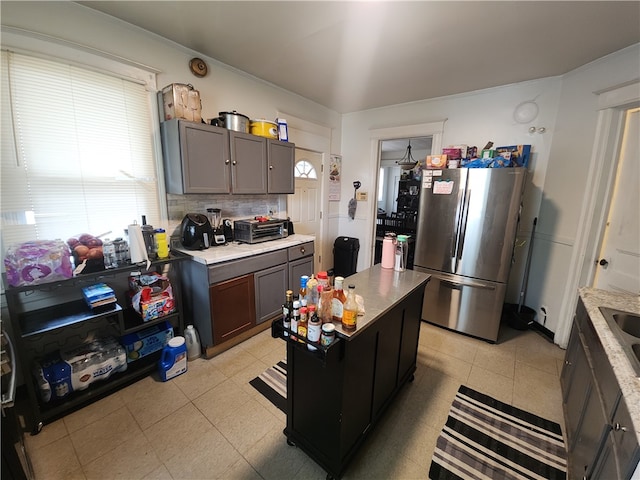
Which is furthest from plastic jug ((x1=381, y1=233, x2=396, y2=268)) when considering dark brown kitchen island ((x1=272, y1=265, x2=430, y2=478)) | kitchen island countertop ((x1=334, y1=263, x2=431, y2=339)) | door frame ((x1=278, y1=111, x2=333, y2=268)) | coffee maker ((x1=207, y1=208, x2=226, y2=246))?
door frame ((x1=278, y1=111, x2=333, y2=268))

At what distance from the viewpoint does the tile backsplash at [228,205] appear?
2.51 meters

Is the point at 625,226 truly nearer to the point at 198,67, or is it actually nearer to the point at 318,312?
the point at 318,312

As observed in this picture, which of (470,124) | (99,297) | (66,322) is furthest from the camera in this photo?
(470,124)

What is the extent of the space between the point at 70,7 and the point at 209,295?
220cm

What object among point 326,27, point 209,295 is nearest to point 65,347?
point 209,295

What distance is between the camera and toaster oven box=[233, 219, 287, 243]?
2697mm

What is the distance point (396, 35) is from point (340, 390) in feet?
8.04

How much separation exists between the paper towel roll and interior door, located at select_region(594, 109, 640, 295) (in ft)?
12.2

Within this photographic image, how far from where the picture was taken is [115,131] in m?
2.09

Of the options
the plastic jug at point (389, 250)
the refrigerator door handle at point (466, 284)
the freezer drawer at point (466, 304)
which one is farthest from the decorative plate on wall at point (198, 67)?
the refrigerator door handle at point (466, 284)

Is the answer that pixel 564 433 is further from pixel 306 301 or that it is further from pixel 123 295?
pixel 123 295

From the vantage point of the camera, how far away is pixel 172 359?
82.1 inches

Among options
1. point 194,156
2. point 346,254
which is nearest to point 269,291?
point 194,156

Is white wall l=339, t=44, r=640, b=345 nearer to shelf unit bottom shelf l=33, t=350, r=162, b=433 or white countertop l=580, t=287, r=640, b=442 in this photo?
white countertop l=580, t=287, r=640, b=442
